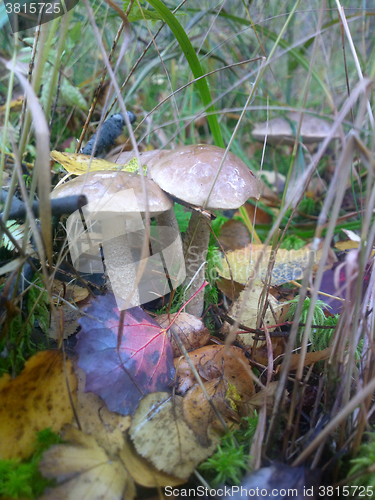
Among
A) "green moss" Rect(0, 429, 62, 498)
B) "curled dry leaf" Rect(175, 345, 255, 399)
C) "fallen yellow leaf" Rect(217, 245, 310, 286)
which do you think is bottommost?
"fallen yellow leaf" Rect(217, 245, 310, 286)

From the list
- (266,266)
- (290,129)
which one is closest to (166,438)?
(266,266)

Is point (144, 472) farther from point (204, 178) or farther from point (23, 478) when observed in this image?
point (204, 178)

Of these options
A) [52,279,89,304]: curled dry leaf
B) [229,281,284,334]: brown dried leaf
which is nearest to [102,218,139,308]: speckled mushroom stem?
[52,279,89,304]: curled dry leaf

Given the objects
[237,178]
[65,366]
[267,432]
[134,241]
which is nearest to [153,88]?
[134,241]

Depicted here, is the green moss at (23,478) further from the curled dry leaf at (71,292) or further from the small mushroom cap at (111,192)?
the small mushroom cap at (111,192)

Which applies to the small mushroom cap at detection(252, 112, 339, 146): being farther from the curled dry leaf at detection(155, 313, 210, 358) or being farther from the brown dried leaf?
the curled dry leaf at detection(155, 313, 210, 358)

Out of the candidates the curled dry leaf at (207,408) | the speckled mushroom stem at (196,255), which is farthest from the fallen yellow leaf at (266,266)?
Answer: the curled dry leaf at (207,408)
